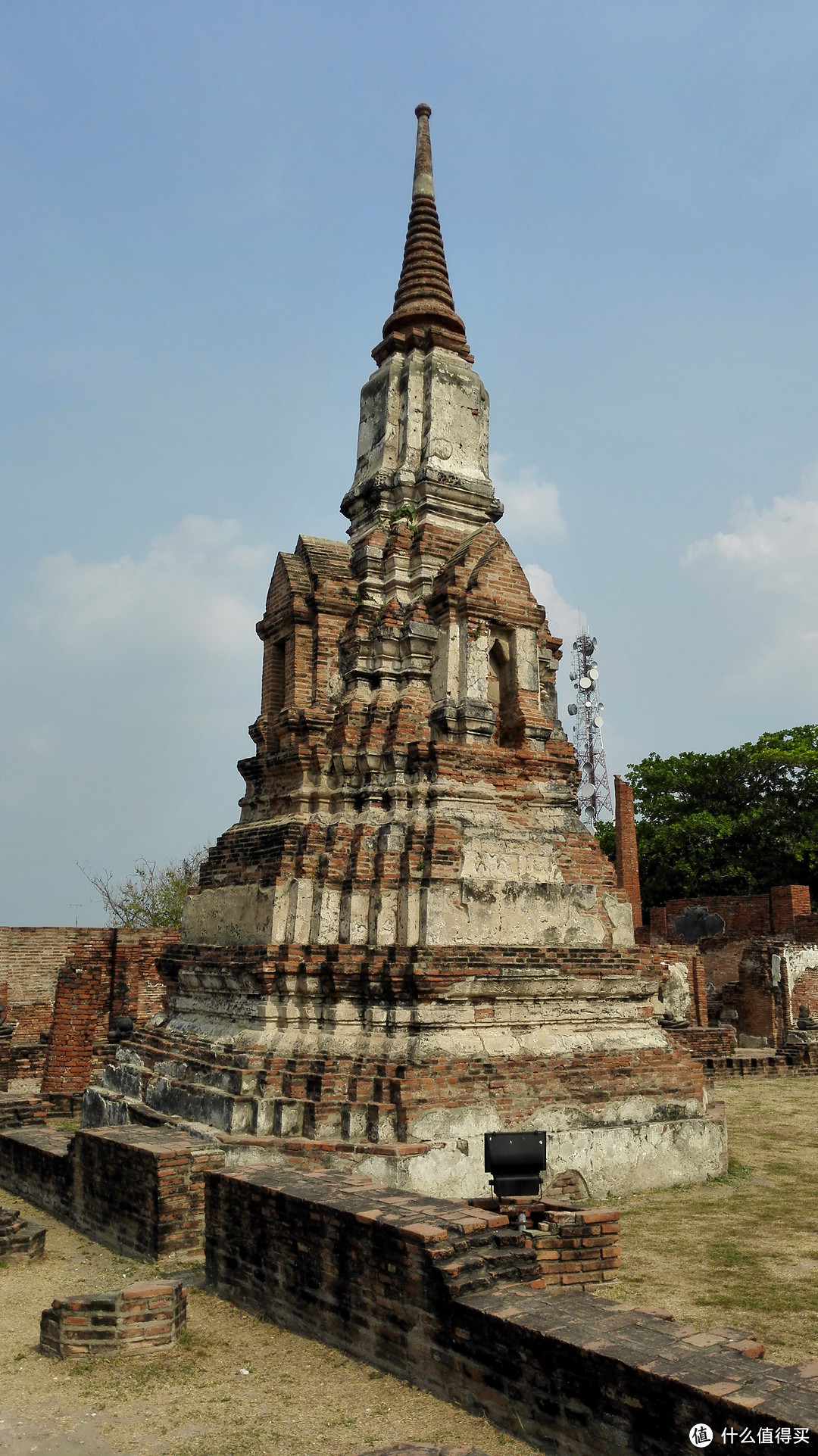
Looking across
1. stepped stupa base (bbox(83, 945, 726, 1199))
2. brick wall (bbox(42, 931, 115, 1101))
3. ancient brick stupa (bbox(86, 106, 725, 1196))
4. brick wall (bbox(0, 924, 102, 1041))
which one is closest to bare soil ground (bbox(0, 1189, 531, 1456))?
stepped stupa base (bbox(83, 945, 726, 1199))

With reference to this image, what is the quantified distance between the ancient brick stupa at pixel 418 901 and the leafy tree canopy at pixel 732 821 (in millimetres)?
22945

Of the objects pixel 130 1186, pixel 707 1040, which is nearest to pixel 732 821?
pixel 707 1040

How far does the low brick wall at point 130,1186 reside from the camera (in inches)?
276

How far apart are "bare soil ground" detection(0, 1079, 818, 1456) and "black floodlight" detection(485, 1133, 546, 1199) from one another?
0.76 metres

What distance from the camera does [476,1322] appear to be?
4551mm

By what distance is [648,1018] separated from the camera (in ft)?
32.1

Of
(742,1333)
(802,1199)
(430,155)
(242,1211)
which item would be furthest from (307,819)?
(430,155)

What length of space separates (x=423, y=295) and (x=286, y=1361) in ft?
37.7

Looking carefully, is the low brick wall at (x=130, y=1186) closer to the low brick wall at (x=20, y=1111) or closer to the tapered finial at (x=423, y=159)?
the low brick wall at (x=20, y=1111)

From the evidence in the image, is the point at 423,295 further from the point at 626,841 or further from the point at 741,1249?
the point at 626,841

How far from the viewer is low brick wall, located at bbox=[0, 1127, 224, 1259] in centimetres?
702

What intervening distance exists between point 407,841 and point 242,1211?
3.81 meters

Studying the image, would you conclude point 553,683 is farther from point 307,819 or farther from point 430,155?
point 430,155

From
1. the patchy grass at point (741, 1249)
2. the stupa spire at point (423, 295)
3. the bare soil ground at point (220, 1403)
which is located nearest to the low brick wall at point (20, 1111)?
the bare soil ground at point (220, 1403)
